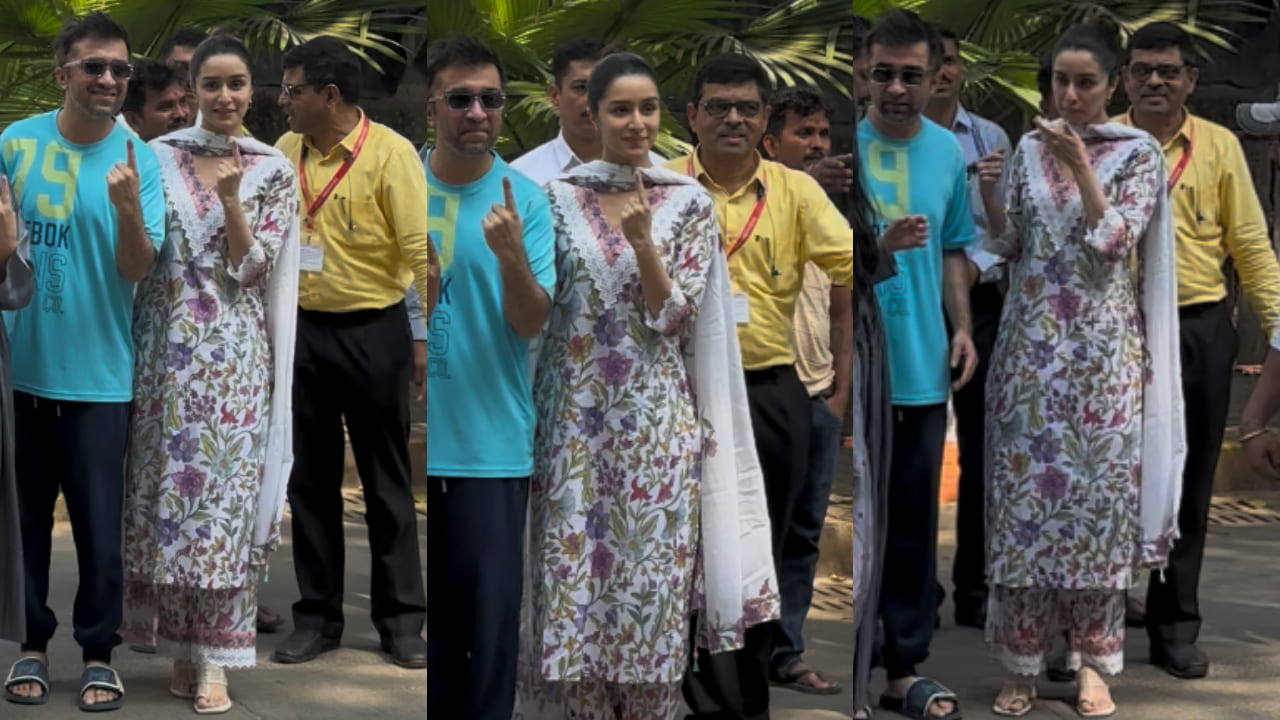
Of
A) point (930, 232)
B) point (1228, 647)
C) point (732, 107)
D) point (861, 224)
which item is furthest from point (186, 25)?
point (1228, 647)

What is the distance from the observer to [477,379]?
344 cm

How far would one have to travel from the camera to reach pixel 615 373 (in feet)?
11.3

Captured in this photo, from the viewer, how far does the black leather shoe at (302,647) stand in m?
4.00

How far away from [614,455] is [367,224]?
71 cm

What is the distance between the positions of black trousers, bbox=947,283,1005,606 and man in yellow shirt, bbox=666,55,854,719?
1.63 feet

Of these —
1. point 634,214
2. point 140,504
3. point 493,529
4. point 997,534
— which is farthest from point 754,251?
point 140,504

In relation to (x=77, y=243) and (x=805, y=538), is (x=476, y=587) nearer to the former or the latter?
(x=805, y=538)

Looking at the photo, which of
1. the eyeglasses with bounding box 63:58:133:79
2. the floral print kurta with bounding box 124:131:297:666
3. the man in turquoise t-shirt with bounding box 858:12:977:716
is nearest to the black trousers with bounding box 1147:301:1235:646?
the man in turquoise t-shirt with bounding box 858:12:977:716

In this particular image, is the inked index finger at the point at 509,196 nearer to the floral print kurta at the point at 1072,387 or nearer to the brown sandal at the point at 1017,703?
the floral print kurta at the point at 1072,387

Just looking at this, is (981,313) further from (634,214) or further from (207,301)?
(207,301)

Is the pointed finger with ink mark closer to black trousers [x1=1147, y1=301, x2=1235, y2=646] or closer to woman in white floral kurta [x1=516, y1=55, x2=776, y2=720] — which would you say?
woman in white floral kurta [x1=516, y1=55, x2=776, y2=720]

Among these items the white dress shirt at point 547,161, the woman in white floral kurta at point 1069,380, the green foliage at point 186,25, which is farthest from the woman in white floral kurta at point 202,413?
the woman in white floral kurta at point 1069,380

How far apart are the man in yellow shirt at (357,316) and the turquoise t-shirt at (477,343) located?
21cm

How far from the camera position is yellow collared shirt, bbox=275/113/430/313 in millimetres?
3650
